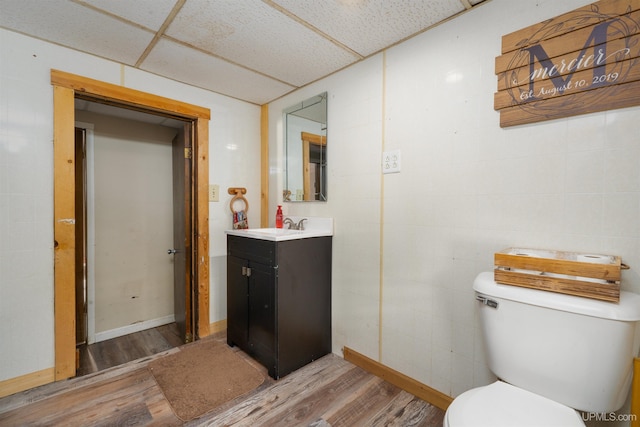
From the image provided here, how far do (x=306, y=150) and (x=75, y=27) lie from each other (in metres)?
1.53

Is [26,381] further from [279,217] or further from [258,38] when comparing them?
[258,38]

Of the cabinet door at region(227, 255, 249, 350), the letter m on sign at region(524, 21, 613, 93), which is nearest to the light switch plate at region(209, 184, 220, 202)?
the cabinet door at region(227, 255, 249, 350)

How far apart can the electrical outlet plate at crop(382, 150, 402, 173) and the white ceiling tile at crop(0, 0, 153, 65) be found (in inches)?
60.8

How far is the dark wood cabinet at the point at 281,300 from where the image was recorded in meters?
1.81

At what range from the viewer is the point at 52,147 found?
1741 mm

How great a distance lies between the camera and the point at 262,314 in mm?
1900

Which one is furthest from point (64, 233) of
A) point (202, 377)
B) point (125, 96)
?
point (202, 377)

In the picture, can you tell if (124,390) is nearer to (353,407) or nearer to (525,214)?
(353,407)

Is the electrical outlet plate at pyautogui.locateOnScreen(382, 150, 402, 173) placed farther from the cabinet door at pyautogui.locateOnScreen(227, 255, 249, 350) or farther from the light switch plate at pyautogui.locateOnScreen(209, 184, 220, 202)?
the light switch plate at pyautogui.locateOnScreen(209, 184, 220, 202)

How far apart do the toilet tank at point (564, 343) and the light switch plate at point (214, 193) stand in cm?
208

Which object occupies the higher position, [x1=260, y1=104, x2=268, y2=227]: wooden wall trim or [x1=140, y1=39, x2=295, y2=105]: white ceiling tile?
[x1=140, y1=39, x2=295, y2=105]: white ceiling tile

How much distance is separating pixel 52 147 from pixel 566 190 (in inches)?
107

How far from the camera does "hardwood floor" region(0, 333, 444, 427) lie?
146 centimetres

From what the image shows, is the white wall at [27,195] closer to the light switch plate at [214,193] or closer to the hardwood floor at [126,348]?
the hardwood floor at [126,348]
